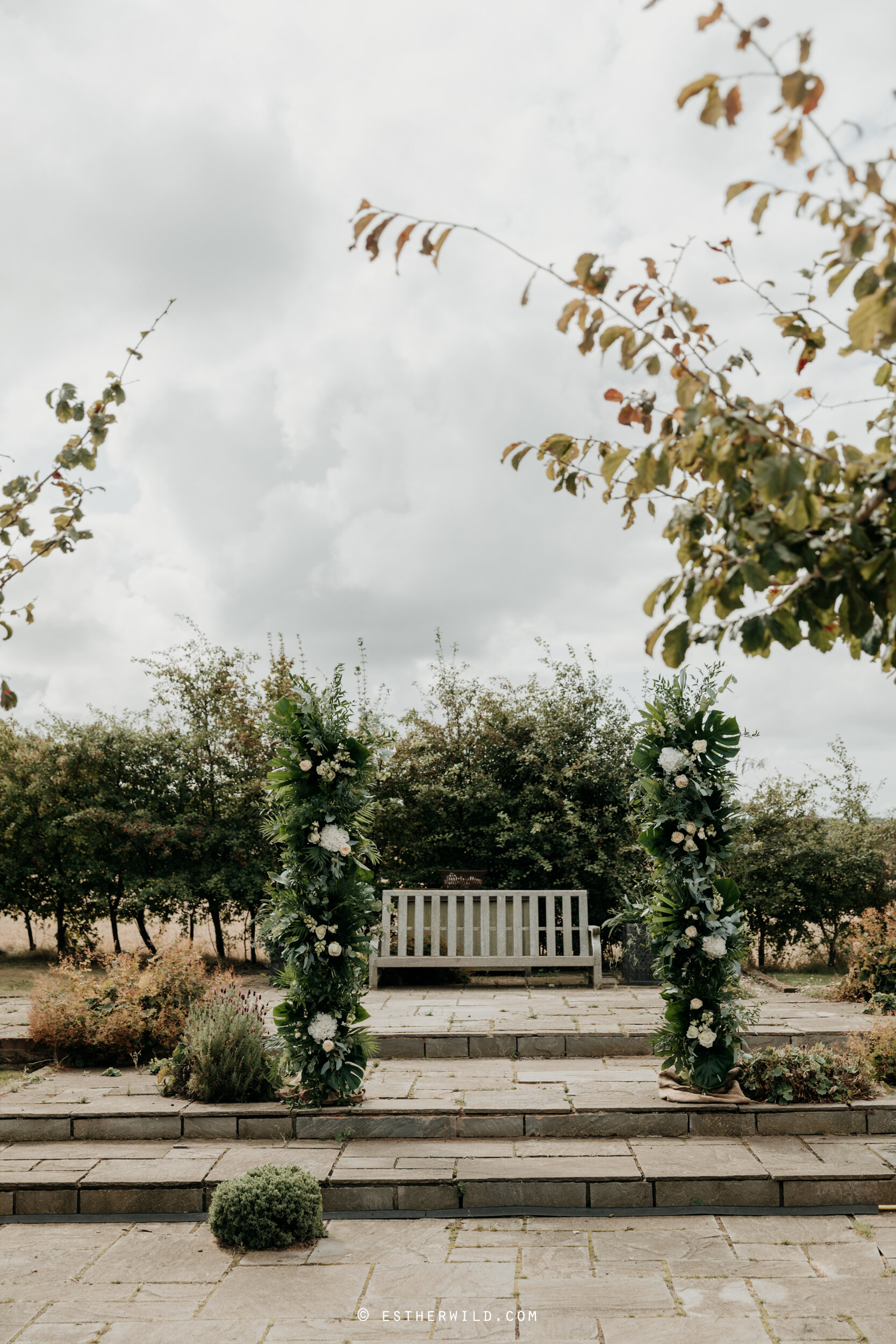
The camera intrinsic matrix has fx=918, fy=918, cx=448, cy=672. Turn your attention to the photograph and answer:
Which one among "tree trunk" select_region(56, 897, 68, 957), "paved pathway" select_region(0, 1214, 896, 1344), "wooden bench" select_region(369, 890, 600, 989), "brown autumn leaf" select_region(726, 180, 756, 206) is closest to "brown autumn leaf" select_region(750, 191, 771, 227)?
"brown autumn leaf" select_region(726, 180, 756, 206)

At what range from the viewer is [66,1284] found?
377 cm

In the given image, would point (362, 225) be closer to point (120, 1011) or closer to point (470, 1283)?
point (470, 1283)

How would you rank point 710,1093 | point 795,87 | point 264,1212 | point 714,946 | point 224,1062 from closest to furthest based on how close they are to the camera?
point 795,87 → point 264,1212 → point 714,946 → point 710,1093 → point 224,1062

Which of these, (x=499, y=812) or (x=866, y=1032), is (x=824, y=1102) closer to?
(x=866, y=1032)

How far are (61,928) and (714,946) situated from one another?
34.1ft

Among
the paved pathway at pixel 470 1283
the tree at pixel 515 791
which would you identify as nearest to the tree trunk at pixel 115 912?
the tree at pixel 515 791

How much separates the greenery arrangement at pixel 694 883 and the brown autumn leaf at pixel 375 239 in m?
3.66

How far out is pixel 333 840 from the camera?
523 centimetres

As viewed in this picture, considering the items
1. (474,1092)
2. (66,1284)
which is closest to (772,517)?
(66,1284)

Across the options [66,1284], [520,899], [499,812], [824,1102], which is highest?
[499,812]

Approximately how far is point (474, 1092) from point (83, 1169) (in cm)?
220

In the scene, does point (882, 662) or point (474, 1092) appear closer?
point (882, 662)

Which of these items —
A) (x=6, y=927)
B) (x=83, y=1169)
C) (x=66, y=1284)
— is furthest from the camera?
(x=6, y=927)

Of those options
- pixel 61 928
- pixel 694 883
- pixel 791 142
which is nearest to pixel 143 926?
pixel 61 928
